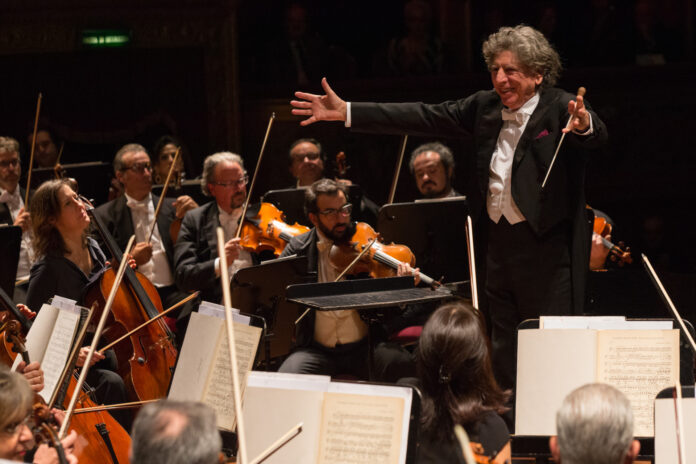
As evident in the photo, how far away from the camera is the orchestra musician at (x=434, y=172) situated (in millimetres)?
4711

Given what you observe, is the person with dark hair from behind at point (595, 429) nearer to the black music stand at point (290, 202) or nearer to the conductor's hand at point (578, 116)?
the conductor's hand at point (578, 116)

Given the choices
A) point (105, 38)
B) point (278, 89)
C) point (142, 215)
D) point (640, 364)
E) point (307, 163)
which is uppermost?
point (105, 38)

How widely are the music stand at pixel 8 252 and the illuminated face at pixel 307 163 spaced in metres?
1.92

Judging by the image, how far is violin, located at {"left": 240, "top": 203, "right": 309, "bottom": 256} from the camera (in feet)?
13.6

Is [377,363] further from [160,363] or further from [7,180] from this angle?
[7,180]

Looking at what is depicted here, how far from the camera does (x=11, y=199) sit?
4660 millimetres

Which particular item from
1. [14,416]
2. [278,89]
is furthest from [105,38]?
[14,416]

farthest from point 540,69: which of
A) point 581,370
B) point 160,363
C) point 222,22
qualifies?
point 222,22

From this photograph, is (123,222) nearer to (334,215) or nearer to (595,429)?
(334,215)

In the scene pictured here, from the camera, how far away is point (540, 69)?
9.81 ft

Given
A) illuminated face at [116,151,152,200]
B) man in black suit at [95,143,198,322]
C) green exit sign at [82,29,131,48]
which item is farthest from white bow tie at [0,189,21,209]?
green exit sign at [82,29,131,48]

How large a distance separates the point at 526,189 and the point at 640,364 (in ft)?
2.48

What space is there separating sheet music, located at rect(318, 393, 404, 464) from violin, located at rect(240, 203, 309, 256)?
6.60ft

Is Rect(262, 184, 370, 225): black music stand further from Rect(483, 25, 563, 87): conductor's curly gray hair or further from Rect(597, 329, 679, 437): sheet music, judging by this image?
Rect(597, 329, 679, 437): sheet music
